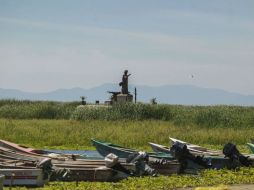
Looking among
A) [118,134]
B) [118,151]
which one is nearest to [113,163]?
[118,151]

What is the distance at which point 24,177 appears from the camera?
566 inches

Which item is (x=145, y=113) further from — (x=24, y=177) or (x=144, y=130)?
(x=24, y=177)

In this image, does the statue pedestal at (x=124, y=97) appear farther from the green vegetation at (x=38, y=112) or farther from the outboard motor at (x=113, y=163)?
the outboard motor at (x=113, y=163)

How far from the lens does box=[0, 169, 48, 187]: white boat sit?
1431 cm

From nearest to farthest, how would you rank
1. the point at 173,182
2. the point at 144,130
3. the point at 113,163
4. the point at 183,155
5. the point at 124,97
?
the point at 173,182
the point at 113,163
the point at 183,155
the point at 144,130
the point at 124,97

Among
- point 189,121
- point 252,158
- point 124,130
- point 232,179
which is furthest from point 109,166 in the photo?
point 189,121

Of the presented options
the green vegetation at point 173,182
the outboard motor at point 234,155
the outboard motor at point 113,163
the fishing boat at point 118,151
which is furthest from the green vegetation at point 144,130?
the fishing boat at point 118,151

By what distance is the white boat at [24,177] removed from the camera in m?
14.3

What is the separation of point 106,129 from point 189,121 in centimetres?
644

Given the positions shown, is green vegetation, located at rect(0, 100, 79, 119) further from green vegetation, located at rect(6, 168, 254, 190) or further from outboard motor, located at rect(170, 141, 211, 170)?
green vegetation, located at rect(6, 168, 254, 190)

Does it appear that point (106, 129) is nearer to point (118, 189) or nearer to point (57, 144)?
point (57, 144)

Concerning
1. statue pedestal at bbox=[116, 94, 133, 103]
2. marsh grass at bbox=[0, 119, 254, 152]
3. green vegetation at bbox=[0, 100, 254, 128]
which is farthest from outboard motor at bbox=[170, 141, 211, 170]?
statue pedestal at bbox=[116, 94, 133, 103]

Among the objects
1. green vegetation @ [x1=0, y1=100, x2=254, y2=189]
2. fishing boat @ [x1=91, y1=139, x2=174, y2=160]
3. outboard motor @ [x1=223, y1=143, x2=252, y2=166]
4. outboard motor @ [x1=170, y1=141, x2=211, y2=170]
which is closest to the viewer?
green vegetation @ [x1=0, y1=100, x2=254, y2=189]

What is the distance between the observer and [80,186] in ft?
47.6
